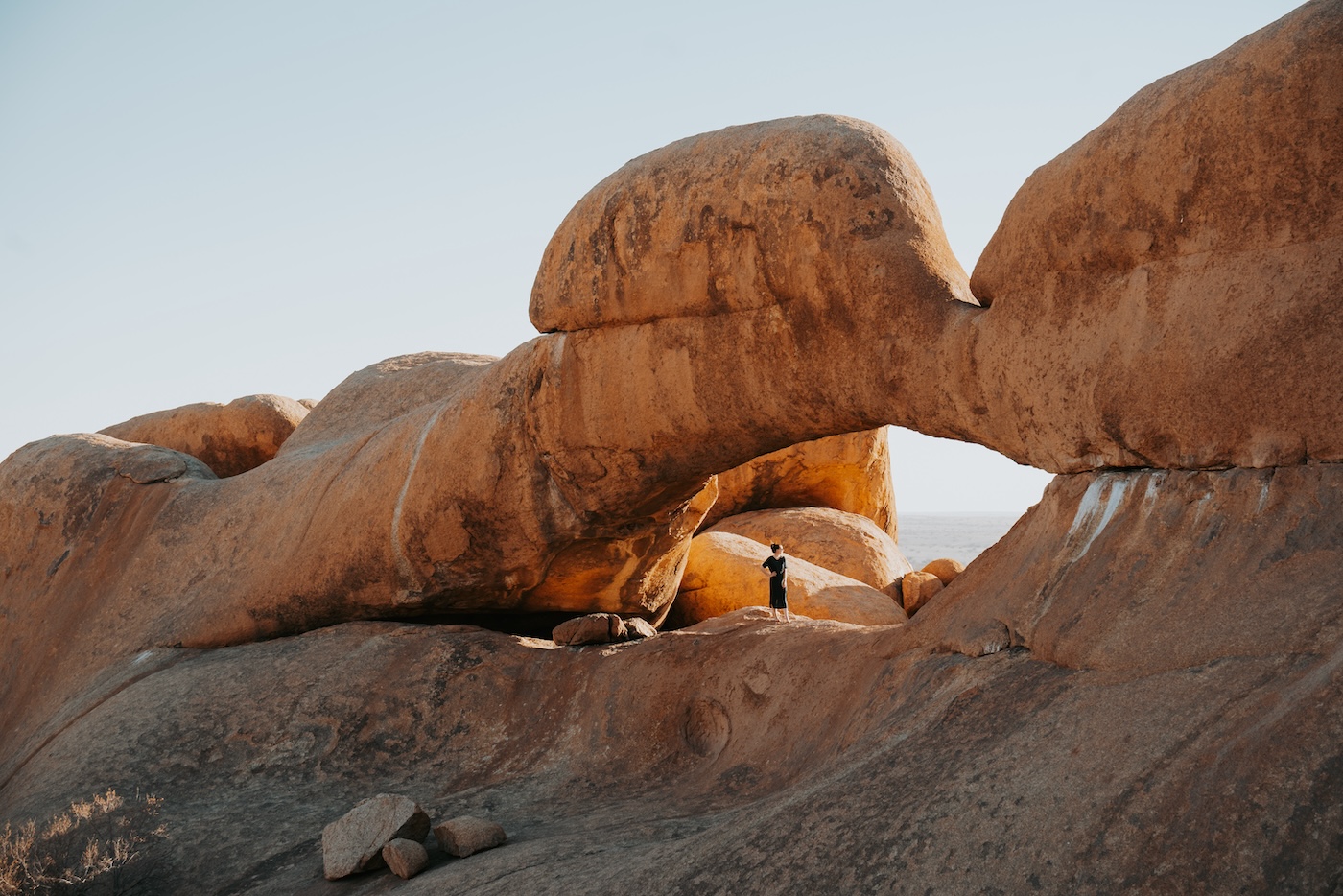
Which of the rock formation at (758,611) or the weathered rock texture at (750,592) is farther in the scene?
the weathered rock texture at (750,592)

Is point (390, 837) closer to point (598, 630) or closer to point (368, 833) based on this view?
point (368, 833)

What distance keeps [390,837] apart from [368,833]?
5.0 inches

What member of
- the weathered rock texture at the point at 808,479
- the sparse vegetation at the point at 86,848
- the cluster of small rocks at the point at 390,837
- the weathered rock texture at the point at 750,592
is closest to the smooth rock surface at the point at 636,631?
the cluster of small rocks at the point at 390,837

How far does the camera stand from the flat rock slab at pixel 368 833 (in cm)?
559

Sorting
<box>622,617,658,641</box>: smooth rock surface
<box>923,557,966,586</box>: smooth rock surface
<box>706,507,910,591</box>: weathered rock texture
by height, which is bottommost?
<box>923,557,966,586</box>: smooth rock surface

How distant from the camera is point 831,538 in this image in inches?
480

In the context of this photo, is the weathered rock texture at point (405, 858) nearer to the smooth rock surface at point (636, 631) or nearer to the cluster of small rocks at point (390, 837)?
the cluster of small rocks at point (390, 837)

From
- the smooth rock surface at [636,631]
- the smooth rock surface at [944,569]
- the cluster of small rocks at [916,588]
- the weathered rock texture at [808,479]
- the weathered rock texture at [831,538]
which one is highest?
the smooth rock surface at [636,631]

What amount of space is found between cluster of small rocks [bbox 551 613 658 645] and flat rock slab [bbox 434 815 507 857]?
2.14 metres

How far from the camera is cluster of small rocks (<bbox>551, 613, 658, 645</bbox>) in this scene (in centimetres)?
773

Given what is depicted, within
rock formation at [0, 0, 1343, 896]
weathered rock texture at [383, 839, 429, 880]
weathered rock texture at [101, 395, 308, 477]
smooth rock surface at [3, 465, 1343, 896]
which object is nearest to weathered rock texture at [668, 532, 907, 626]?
rock formation at [0, 0, 1343, 896]

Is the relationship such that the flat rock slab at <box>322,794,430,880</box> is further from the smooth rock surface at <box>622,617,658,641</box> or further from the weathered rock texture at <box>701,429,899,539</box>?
the weathered rock texture at <box>701,429,899,539</box>

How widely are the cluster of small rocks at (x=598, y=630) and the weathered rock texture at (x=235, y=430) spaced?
18.9 feet

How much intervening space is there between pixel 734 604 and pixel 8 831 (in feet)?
18.6
